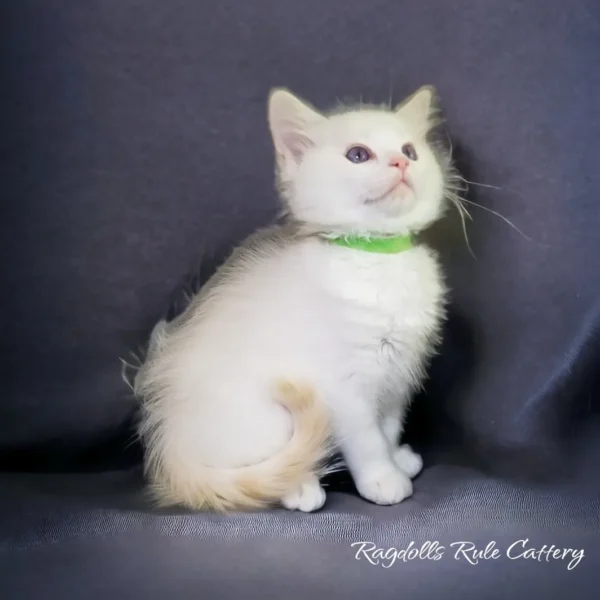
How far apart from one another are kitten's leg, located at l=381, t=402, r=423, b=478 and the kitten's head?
27 cm

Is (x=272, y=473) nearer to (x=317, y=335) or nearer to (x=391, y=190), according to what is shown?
(x=317, y=335)

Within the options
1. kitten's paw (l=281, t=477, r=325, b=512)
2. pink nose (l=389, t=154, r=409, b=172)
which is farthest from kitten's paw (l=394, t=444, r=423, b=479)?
pink nose (l=389, t=154, r=409, b=172)

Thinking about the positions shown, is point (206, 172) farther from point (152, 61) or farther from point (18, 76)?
point (18, 76)

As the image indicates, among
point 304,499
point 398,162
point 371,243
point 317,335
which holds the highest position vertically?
point 398,162

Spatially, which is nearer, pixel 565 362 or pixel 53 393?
pixel 565 362

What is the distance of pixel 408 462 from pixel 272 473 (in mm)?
240

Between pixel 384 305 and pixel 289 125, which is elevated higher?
pixel 289 125

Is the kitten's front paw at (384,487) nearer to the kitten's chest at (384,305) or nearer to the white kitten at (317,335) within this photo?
the white kitten at (317,335)

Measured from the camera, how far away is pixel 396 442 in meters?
1.05

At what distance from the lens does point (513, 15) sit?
106 centimetres

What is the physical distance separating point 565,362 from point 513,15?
0.52 meters

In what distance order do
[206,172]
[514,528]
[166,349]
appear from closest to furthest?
[514,528] < [166,349] < [206,172]

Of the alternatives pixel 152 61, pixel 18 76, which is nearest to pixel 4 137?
pixel 18 76

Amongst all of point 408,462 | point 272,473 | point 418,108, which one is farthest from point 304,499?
point 418,108
